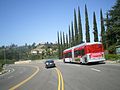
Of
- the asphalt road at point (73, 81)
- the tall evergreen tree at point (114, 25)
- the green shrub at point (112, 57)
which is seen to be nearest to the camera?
the asphalt road at point (73, 81)

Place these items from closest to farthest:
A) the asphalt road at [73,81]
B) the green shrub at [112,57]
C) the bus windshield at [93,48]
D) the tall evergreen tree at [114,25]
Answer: the asphalt road at [73,81] → the bus windshield at [93,48] → the green shrub at [112,57] → the tall evergreen tree at [114,25]

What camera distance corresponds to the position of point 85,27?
6322 centimetres

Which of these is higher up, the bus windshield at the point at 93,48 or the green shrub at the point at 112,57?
the bus windshield at the point at 93,48

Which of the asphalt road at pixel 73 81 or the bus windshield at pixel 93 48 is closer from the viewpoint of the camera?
the asphalt road at pixel 73 81

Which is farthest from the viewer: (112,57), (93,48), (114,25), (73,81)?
(114,25)

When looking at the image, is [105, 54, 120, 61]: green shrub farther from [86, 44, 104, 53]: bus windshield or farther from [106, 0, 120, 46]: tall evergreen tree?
[86, 44, 104, 53]: bus windshield

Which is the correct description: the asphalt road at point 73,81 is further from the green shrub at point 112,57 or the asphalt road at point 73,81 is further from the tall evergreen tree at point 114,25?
the tall evergreen tree at point 114,25

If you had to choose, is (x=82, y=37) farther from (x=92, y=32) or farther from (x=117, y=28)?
(x=117, y=28)

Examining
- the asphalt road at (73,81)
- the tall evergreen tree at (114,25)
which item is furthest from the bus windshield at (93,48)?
the tall evergreen tree at (114,25)

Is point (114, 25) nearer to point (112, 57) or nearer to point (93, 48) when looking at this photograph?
point (112, 57)

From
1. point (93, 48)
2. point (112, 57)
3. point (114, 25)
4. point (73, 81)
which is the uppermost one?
point (114, 25)

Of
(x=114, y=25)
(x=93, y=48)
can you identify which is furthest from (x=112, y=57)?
(x=93, y=48)

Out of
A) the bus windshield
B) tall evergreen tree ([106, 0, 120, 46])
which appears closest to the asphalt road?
the bus windshield

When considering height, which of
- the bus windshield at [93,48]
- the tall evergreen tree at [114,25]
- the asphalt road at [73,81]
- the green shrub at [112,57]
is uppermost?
the tall evergreen tree at [114,25]
